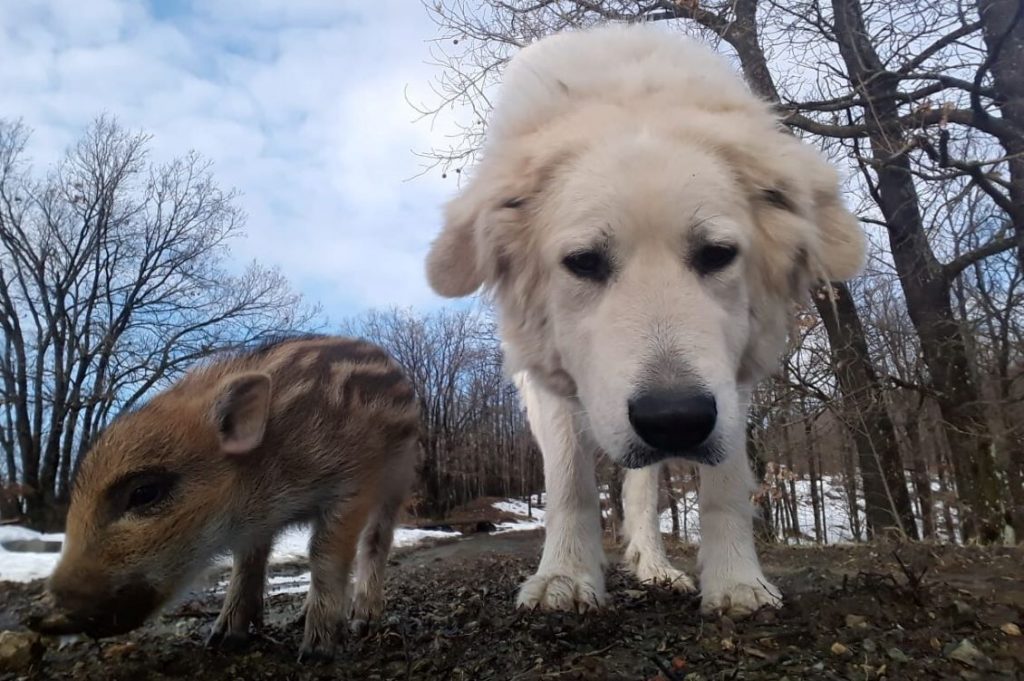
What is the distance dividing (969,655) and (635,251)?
1.93 metres

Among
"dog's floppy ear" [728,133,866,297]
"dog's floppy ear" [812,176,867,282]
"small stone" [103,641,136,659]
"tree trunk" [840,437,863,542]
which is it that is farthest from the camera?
"tree trunk" [840,437,863,542]

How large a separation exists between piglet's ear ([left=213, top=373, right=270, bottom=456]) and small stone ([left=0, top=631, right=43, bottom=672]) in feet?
3.61

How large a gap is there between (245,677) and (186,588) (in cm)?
58

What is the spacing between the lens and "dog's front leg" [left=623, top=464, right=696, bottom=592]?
19.2ft

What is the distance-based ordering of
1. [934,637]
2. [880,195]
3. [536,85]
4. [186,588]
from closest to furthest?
[934,637], [186,588], [536,85], [880,195]

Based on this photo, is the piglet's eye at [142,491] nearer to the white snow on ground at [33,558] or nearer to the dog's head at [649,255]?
the dog's head at [649,255]

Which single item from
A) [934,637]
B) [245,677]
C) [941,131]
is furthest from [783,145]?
[941,131]

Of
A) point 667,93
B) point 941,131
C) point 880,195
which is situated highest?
point 880,195

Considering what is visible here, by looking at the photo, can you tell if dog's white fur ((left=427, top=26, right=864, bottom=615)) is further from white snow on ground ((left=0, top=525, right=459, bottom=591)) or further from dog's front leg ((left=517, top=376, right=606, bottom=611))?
white snow on ground ((left=0, top=525, right=459, bottom=591))

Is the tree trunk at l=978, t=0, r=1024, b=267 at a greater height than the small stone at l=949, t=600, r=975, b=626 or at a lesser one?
greater

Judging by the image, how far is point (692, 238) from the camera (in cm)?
341

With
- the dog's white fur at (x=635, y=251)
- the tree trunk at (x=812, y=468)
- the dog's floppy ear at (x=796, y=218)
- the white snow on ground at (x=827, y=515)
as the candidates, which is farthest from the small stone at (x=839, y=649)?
the tree trunk at (x=812, y=468)

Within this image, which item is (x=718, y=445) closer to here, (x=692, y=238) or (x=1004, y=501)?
(x=692, y=238)

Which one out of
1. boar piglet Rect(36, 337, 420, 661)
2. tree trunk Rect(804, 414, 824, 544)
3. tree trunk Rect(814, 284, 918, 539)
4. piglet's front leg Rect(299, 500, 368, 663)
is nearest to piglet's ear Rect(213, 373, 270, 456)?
boar piglet Rect(36, 337, 420, 661)
